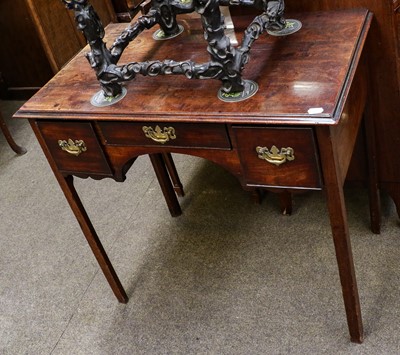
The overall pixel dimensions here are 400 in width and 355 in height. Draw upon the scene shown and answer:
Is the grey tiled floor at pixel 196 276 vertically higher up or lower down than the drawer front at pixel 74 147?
lower down

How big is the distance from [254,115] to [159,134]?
25 centimetres

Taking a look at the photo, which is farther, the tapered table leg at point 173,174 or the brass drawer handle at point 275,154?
the tapered table leg at point 173,174

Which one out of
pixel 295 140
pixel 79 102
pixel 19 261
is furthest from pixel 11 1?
pixel 295 140

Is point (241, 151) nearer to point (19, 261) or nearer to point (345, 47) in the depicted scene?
point (345, 47)

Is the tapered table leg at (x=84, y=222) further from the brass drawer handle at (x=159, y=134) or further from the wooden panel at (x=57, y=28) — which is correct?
the wooden panel at (x=57, y=28)

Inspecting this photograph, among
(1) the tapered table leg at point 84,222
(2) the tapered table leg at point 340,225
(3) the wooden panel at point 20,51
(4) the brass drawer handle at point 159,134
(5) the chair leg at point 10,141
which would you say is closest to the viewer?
A: (2) the tapered table leg at point 340,225

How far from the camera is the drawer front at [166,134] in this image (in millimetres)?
1229

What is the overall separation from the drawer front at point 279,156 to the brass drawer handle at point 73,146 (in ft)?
1.36

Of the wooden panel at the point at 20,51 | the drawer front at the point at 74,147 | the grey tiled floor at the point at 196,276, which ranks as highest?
→ the drawer front at the point at 74,147

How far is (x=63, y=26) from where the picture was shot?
280 centimetres

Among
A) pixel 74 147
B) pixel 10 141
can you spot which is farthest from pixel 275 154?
pixel 10 141

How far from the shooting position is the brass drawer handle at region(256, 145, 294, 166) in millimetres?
1165

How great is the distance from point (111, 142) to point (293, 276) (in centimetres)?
70

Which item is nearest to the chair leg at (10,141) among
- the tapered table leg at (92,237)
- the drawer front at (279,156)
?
the tapered table leg at (92,237)
